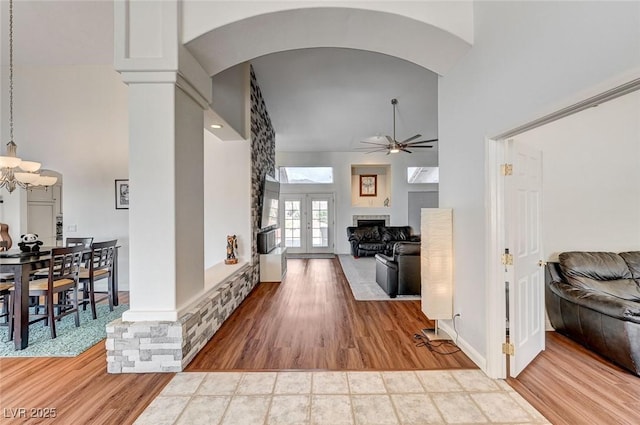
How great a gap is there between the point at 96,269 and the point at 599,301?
5680mm

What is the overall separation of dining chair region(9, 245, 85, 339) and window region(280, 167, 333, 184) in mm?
6833

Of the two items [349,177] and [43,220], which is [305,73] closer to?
[349,177]

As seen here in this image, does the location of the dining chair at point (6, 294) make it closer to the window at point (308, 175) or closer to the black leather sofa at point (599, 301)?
the black leather sofa at point (599, 301)

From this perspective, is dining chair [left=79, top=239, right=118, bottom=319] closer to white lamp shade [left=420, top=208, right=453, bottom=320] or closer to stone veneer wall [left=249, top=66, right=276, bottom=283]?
stone veneer wall [left=249, top=66, right=276, bottom=283]

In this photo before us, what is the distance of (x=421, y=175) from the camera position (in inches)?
389

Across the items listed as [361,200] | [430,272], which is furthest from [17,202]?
[361,200]

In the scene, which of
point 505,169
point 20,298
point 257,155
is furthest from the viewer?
point 257,155

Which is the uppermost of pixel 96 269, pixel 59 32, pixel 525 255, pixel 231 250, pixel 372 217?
pixel 59 32

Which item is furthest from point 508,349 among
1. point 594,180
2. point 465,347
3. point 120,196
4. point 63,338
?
point 120,196

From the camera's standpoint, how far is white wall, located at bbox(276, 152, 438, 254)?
31.9ft

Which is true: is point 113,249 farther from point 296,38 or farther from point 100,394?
point 296,38

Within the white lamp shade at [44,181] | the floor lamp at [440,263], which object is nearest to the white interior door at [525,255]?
the floor lamp at [440,263]

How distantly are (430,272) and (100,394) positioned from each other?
9.89ft

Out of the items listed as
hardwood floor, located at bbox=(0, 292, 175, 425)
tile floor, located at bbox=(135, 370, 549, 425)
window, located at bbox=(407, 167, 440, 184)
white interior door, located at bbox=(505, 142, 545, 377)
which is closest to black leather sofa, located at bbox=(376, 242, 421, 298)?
white interior door, located at bbox=(505, 142, 545, 377)
